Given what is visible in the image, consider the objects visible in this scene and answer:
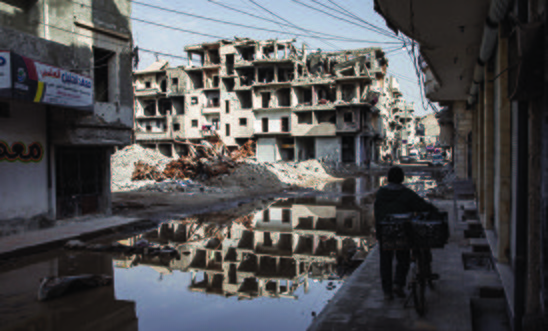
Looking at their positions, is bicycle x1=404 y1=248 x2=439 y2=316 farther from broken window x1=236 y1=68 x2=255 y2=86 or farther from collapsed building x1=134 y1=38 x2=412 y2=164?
broken window x1=236 y1=68 x2=255 y2=86

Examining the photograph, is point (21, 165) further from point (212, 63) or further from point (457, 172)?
point (212, 63)

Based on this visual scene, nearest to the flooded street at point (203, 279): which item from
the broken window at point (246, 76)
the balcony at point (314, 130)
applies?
the balcony at point (314, 130)

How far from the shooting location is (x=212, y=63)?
60594mm

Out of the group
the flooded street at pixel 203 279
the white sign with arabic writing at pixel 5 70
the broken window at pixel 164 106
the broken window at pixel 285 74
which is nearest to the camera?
the flooded street at pixel 203 279

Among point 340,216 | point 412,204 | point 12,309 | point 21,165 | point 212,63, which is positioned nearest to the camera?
point 412,204

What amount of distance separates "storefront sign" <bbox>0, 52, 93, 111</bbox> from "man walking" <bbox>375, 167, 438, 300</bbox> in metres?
9.50

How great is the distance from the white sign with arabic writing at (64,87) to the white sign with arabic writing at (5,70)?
995 mm

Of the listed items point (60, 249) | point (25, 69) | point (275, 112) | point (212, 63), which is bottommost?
point (60, 249)

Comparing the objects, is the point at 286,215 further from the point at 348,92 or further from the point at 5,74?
the point at 348,92

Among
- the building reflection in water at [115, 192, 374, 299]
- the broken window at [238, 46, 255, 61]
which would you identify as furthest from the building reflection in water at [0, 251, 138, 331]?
the broken window at [238, 46, 255, 61]

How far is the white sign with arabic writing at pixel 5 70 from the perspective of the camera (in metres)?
10.3

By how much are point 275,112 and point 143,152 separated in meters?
18.4

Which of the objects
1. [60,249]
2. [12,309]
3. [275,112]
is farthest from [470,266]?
[275,112]

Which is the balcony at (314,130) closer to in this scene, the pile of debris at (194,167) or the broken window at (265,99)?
the broken window at (265,99)
